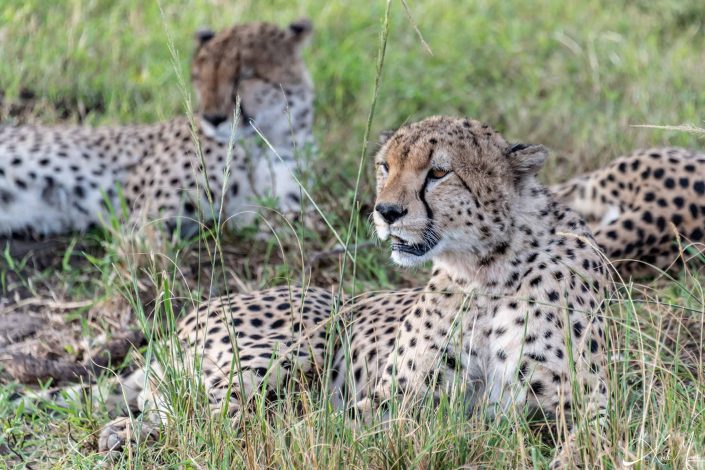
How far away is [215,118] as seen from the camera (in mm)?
5035

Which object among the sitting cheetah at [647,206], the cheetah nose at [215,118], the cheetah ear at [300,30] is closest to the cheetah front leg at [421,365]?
the sitting cheetah at [647,206]

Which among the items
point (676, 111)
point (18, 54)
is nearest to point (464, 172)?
point (676, 111)

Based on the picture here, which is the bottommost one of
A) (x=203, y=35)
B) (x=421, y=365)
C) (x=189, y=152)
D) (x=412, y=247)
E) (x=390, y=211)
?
(x=421, y=365)

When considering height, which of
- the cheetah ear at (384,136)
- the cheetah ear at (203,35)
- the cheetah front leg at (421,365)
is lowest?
the cheetah front leg at (421,365)

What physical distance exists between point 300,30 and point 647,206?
74.2 inches

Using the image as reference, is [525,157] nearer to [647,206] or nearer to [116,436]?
[116,436]

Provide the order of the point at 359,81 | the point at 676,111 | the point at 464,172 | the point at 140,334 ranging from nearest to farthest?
the point at 464,172 < the point at 140,334 < the point at 676,111 < the point at 359,81

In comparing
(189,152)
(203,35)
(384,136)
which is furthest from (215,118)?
(384,136)

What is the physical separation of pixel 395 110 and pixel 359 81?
12.0 inches

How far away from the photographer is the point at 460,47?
690 cm

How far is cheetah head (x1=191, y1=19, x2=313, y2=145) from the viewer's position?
507cm

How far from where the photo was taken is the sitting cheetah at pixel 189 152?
5.12 meters

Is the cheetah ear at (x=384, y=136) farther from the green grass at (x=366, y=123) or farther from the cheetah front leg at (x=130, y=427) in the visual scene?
the cheetah front leg at (x=130, y=427)

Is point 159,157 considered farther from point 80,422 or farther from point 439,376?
point 439,376
